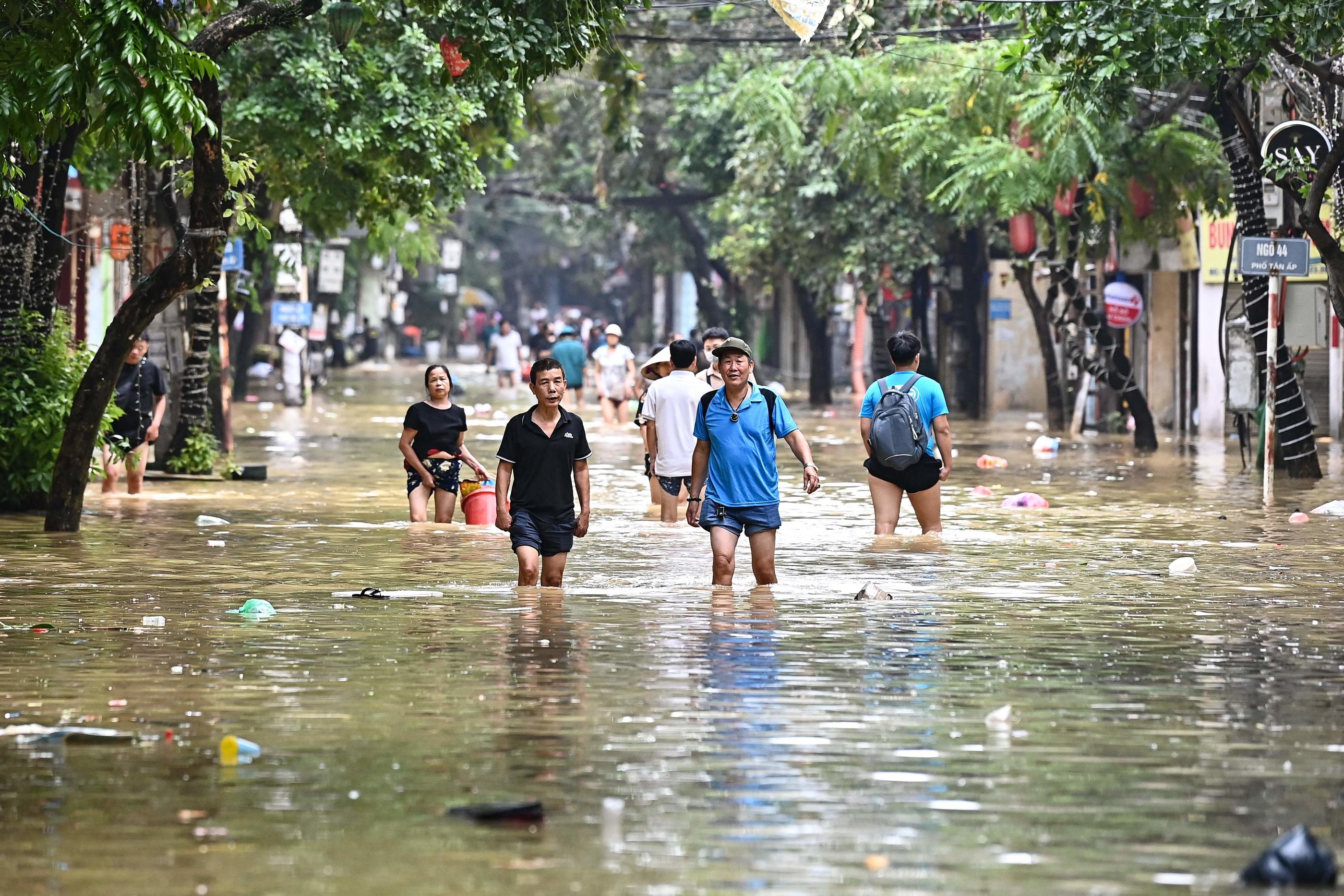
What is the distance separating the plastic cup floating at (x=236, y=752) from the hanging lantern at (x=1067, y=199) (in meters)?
23.0

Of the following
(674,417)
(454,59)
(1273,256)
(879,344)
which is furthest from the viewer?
(879,344)

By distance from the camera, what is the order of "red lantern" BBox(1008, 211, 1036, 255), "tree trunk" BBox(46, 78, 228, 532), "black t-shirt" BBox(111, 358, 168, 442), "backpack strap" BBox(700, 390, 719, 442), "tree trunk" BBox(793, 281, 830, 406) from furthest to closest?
"tree trunk" BBox(793, 281, 830, 406), "red lantern" BBox(1008, 211, 1036, 255), "black t-shirt" BBox(111, 358, 168, 442), "tree trunk" BBox(46, 78, 228, 532), "backpack strap" BBox(700, 390, 719, 442)

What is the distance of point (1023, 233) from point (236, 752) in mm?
27291

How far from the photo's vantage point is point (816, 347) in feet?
151

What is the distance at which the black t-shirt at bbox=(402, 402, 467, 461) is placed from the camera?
58.1ft

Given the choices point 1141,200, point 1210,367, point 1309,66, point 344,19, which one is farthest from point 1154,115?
point 344,19

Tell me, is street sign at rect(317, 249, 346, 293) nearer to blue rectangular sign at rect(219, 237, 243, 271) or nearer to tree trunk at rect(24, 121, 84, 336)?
blue rectangular sign at rect(219, 237, 243, 271)

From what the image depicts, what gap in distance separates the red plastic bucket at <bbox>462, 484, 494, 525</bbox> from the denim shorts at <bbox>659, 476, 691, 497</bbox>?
4.62 ft

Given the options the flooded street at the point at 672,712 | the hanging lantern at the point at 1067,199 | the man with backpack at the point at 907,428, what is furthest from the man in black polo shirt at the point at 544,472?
the hanging lantern at the point at 1067,199

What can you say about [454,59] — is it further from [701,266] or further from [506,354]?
[701,266]

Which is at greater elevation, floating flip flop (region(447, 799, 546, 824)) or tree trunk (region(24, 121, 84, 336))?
tree trunk (region(24, 121, 84, 336))

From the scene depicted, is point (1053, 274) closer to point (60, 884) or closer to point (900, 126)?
point (900, 126)

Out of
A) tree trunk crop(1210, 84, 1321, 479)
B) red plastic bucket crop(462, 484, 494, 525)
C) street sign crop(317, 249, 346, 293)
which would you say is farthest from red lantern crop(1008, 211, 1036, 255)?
street sign crop(317, 249, 346, 293)

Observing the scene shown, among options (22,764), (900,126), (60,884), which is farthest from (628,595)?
(900,126)
